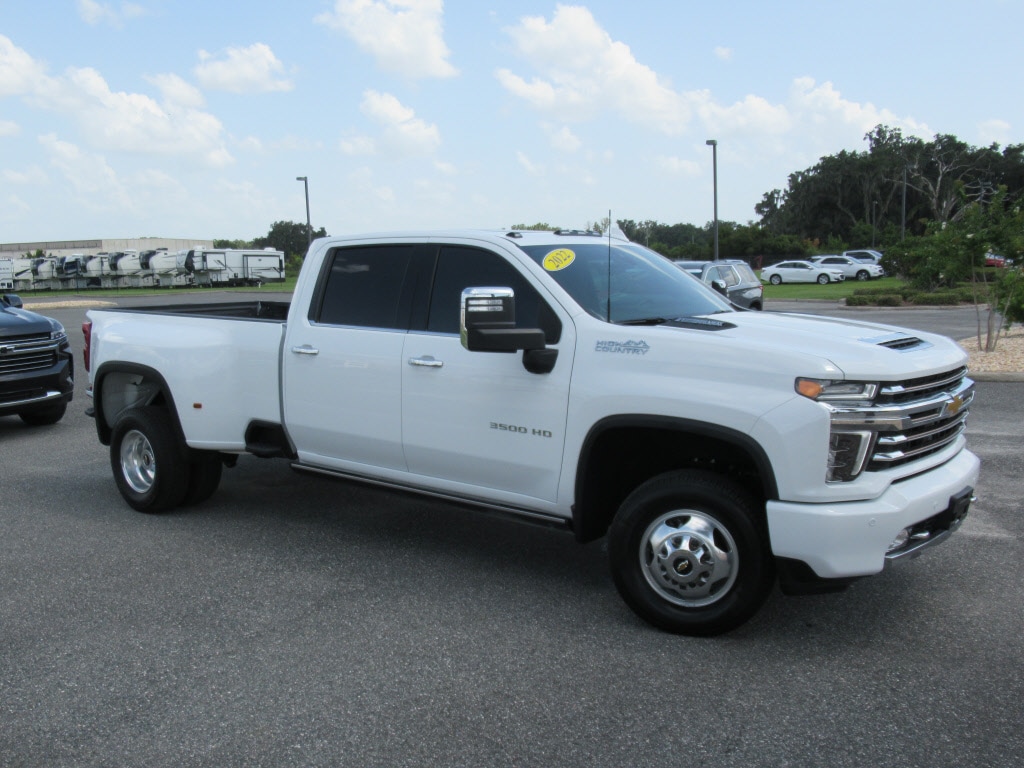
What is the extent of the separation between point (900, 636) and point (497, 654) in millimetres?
1842

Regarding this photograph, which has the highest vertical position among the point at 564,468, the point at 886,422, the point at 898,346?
the point at 898,346

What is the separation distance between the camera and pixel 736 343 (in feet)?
13.7

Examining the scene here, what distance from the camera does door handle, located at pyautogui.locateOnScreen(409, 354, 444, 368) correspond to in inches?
200

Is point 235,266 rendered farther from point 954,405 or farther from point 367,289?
point 954,405

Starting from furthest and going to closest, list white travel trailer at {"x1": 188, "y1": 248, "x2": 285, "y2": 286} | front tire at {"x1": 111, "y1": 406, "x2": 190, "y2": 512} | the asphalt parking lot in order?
white travel trailer at {"x1": 188, "y1": 248, "x2": 285, "y2": 286} → front tire at {"x1": 111, "y1": 406, "x2": 190, "y2": 512} → the asphalt parking lot

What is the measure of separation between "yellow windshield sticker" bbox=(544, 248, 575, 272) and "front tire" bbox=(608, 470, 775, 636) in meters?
1.24

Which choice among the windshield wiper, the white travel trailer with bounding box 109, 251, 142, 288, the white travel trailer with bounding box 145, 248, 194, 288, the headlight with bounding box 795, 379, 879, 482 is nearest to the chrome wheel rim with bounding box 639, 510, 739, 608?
the headlight with bounding box 795, 379, 879, 482

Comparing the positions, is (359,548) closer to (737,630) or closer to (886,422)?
(737,630)

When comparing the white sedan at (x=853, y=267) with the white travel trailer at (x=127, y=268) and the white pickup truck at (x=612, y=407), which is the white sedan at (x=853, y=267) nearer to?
the white travel trailer at (x=127, y=268)

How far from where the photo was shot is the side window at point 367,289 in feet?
18.0

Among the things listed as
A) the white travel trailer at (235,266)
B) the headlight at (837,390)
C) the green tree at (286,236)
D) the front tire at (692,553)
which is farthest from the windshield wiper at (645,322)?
the green tree at (286,236)

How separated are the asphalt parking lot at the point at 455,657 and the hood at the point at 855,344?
4.11 ft

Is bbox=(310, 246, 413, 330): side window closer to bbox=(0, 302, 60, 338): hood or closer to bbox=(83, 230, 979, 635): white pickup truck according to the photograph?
bbox=(83, 230, 979, 635): white pickup truck

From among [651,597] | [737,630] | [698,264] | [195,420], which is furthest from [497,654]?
[698,264]
